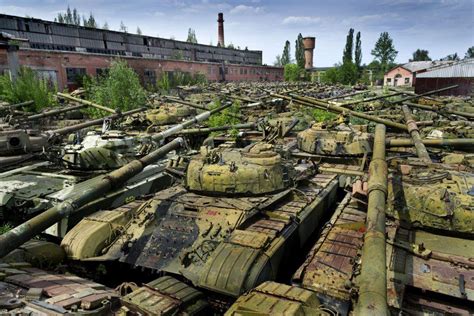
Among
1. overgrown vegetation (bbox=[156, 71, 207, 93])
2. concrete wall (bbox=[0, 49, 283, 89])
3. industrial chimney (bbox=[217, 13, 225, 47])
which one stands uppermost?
industrial chimney (bbox=[217, 13, 225, 47])

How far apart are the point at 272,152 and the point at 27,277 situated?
247 inches

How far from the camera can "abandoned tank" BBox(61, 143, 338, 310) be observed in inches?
296

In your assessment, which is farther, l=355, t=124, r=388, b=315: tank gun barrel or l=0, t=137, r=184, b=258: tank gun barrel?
l=0, t=137, r=184, b=258: tank gun barrel

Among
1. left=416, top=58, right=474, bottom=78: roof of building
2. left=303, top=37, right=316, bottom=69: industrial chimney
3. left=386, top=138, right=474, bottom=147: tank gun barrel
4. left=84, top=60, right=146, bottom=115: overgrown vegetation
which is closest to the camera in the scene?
left=386, top=138, right=474, bottom=147: tank gun barrel

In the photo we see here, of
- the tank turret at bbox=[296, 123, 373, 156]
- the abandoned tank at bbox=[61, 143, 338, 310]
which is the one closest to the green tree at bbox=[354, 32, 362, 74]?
the tank turret at bbox=[296, 123, 373, 156]

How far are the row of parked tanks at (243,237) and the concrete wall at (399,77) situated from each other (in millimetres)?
61558

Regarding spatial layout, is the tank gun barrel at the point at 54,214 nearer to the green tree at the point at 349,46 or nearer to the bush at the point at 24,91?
the bush at the point at 24,91

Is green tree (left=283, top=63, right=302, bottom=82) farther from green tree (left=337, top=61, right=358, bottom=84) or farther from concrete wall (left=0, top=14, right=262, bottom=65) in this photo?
concrete wall (left=0, top=14, right=262, bottom=65)

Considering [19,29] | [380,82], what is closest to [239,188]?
[19,29]

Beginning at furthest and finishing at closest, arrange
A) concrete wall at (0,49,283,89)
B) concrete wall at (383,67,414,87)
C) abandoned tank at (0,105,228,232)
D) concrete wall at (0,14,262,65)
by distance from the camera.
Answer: concrete wall at (383,67,414,87), concrete wall at (0,14,262,65), concrete wall at (0,49,283,89), abandoned tank at (0,105,228,232)

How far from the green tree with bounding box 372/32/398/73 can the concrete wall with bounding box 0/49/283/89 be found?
4531 cm

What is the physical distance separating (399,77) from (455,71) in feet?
81.7

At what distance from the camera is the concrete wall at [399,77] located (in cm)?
6909

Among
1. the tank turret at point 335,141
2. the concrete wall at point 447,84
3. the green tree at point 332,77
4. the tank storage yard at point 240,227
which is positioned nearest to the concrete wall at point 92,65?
the green tree at point 332,77
